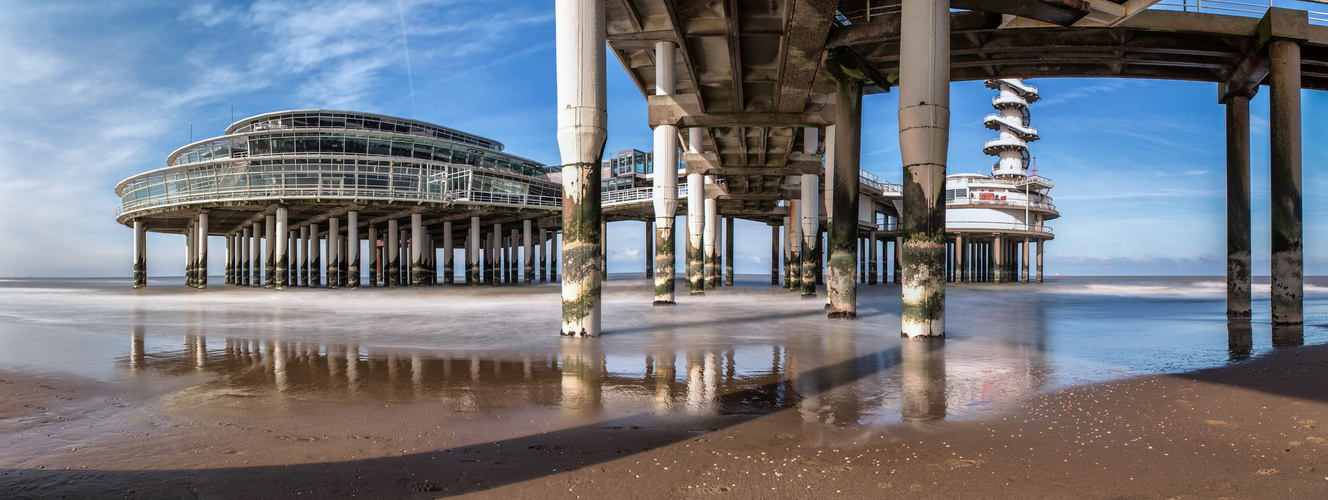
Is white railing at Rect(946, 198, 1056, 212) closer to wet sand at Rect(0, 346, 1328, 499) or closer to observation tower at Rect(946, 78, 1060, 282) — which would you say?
observation tower at Rect(946, 78, 1060, 282)

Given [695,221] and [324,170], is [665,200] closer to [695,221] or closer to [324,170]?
[695,221]

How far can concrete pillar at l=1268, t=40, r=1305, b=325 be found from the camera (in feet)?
44.2

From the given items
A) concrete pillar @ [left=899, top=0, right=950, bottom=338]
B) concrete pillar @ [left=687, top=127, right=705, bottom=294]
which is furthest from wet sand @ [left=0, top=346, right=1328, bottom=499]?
concrete pillar @ [left=687, top=127, right=705, bottom=294]

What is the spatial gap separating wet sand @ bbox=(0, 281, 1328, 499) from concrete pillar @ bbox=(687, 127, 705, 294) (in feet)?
57.4

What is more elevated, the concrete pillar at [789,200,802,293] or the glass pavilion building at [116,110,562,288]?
the glass pavilion building at [116,110,562,288]

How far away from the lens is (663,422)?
4727mm

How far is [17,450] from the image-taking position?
393 centimetres

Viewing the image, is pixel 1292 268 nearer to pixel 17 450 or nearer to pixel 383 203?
pixel 17 450

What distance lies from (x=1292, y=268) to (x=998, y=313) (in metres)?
6.05

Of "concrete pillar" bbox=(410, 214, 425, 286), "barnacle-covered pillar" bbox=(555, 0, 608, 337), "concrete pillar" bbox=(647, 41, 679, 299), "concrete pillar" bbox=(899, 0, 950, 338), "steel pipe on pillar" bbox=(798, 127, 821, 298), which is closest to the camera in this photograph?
"concrete pillar" bbox=(899, 0, 950, 338)

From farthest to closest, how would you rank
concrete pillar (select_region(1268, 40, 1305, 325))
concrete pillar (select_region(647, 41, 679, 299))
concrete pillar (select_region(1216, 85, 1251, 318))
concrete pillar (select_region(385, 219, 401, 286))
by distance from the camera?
concrete pillar (select_region(385, 219, 401, 286)), concrete pillar (select_region(647, 41, 679, 299)), concrete pillar (select_region(1216, 85, 1251, 318)), concrete pillar (select_region(1268, 40, 1305, 325))

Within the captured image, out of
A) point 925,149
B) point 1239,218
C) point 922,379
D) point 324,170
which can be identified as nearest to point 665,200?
point 925,149

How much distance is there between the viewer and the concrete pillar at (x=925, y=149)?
33.6ft

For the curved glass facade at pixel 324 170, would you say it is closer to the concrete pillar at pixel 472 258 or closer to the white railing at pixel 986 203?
the concrete pillar at pixel 472 258
